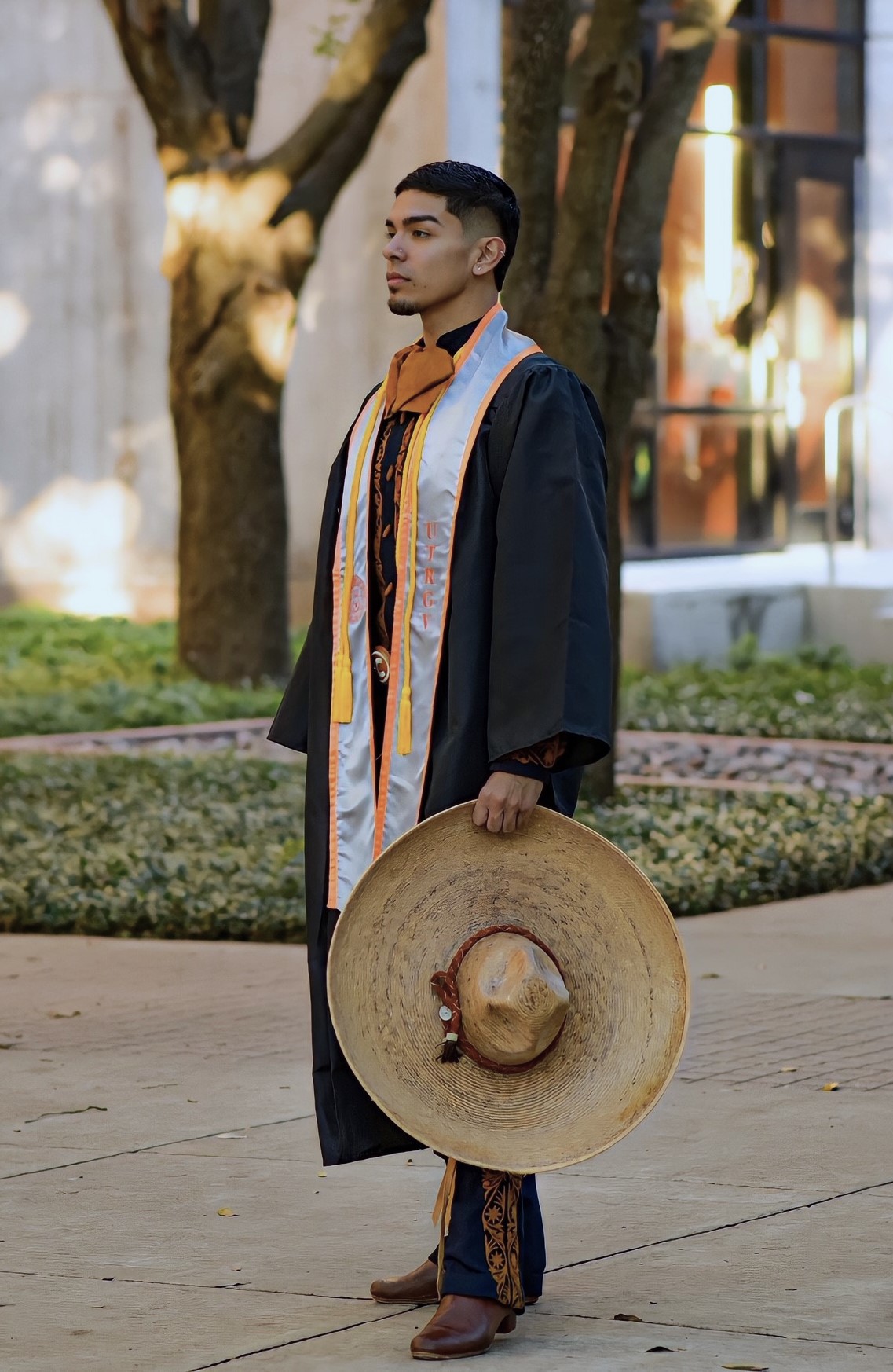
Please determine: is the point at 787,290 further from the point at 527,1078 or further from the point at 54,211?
the point at 527,1078

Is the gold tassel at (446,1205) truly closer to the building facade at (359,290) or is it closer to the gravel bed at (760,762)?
the gravel bed at (760,762)

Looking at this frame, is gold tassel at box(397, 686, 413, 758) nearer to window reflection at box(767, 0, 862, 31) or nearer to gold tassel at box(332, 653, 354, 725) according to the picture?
gold tassel at box(332, 653, 354, 725)

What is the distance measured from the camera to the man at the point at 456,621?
4.17 meters

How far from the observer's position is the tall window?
2078 cm

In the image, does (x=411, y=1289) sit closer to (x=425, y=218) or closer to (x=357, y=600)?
(x=357, y=600)

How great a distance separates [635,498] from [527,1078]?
54.1 ft

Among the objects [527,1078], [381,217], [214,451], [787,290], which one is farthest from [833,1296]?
[787,290]

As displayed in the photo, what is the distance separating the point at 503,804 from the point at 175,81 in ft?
39.5

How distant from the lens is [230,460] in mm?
15633

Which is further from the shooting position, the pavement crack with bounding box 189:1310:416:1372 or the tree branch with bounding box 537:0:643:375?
the tree branch with bounding box 537:0:643:375

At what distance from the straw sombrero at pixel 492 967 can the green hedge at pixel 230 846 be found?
173 inches

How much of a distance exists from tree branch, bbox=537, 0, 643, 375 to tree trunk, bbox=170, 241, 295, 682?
4.83 meters

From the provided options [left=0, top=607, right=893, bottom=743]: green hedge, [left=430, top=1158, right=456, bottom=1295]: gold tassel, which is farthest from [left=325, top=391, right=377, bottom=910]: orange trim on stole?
[left=0, top=607, right=893, bottom=743]: green hedge

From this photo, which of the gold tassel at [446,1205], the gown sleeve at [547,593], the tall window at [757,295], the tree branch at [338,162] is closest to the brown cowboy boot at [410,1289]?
the gold tassel at [446,1205]
